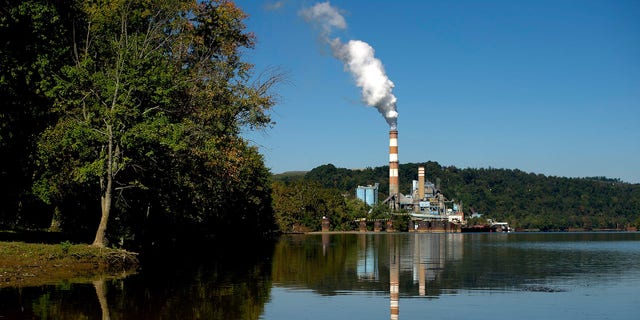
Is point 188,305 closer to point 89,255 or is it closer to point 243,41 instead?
point 89,255

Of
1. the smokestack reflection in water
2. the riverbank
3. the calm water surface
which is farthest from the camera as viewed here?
the riverbank

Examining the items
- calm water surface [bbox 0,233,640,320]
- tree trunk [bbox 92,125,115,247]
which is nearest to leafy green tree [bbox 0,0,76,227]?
tree trunk [bbox 92,125,115,247]

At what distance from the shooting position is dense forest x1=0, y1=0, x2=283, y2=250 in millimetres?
38750

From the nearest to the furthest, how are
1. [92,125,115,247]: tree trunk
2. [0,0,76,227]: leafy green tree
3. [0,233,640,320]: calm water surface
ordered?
[0,233,640,320]: calm water surface < [0,0,76,227]: leafy green tree < [92,125,115,247]: tree trunk

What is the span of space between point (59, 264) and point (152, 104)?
12226mm

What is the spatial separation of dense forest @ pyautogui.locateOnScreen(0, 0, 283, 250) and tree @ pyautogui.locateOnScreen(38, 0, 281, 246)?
9 cm

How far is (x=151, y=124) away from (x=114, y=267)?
7.73 meters

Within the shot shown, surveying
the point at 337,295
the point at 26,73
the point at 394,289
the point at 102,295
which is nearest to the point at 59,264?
the point at 102,295

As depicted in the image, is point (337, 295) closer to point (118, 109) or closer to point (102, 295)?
point (102, 295)

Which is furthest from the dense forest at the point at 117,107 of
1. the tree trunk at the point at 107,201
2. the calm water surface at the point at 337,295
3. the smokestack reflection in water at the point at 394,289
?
the smokestack reflection in water at the point at 394,289

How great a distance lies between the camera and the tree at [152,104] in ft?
130

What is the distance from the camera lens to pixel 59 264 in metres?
34.2

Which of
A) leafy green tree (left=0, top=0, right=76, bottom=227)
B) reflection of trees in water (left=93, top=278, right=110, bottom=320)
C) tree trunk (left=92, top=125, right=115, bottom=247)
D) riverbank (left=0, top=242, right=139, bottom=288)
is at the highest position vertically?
leafy green tree (left=0, top=0, right=76, bottom=227)

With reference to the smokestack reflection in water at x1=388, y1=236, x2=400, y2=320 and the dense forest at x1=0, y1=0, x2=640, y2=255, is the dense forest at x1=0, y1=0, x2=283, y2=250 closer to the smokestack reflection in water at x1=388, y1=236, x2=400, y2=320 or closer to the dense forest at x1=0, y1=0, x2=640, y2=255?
the dense forest at x1=0, y1=0, x2=640, y2=255
